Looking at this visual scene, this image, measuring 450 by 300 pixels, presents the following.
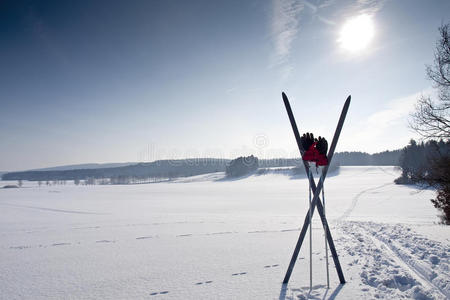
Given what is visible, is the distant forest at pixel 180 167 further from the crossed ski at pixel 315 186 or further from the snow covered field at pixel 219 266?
the crossed ski at pixel 315 186

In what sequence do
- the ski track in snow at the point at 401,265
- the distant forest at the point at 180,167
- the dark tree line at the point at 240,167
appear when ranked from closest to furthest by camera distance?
the ski track in snow at the point at 401,265 < the dark tree line at the point at 240,167 < the distant forest at the point at 180,167

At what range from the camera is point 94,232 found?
11.0m

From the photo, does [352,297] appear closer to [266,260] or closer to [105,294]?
[266,260]

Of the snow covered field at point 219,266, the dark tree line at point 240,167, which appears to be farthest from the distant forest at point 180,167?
the snow covered field at point 219,266

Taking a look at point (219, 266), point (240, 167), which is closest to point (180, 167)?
point (240, 167)

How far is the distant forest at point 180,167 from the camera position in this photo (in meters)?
115

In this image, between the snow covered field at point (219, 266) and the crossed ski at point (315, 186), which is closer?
the snow covered field at point (219, 266)

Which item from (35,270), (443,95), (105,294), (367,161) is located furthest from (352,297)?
(367,161)

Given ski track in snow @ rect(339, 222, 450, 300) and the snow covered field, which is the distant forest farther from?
the snow covered field

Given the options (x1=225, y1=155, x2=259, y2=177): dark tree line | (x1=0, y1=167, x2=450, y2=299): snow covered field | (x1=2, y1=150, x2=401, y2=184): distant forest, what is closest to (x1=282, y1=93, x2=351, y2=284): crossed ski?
(x1=0, y1=167, x2=450, y2=299): snow covered field

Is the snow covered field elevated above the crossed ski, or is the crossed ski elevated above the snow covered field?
the crossed ski

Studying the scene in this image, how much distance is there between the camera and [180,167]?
166 meters

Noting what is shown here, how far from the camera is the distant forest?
11488cm

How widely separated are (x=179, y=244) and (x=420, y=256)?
7.44 meters
